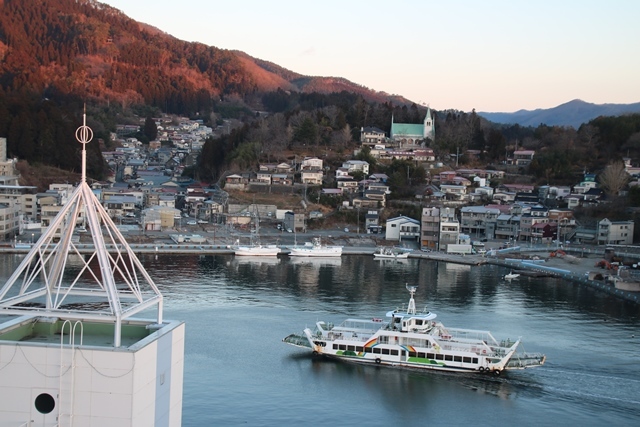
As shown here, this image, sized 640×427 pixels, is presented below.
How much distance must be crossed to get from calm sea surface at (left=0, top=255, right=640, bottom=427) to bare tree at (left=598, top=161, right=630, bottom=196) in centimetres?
867

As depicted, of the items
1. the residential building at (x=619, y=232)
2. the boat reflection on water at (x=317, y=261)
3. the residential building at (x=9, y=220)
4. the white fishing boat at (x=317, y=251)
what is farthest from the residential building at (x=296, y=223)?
the residential building at (x=619, y=232)

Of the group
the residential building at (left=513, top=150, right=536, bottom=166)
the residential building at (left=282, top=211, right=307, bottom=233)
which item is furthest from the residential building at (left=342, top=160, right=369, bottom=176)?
the residential building at (left=513, top=150, right=536, bottom=166)

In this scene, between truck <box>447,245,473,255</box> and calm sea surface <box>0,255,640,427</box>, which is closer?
calm sea surface <box>0,255,640,427</box>

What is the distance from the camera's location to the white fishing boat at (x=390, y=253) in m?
19.5

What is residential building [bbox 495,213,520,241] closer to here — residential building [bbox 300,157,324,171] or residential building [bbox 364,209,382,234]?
residential building [bbox 364,209,382,234]

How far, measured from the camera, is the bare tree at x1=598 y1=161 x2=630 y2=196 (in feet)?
79.2

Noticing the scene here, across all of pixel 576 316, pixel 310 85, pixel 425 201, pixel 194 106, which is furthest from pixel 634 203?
pixel 310 85

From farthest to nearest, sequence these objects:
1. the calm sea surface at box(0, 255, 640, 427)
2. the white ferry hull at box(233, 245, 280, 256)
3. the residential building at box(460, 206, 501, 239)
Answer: the residential building at box(460, 206, 501, 239) → the white ferry hull at box(233, 245, 280, 256) → the calm sea surface at box(0, 255, 640, 427)

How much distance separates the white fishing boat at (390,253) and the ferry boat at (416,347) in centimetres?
874

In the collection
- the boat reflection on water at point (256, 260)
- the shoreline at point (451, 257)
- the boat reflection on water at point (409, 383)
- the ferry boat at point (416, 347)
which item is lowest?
the boat reflection on water at point (409, 383)

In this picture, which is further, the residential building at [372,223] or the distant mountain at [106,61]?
the distant mountain at [106,61]

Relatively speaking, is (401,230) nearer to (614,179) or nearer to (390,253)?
(390,253)

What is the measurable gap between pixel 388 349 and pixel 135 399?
7.05m

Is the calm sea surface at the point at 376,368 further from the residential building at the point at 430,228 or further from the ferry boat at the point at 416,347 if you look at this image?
the residential building at the point at 430,228
